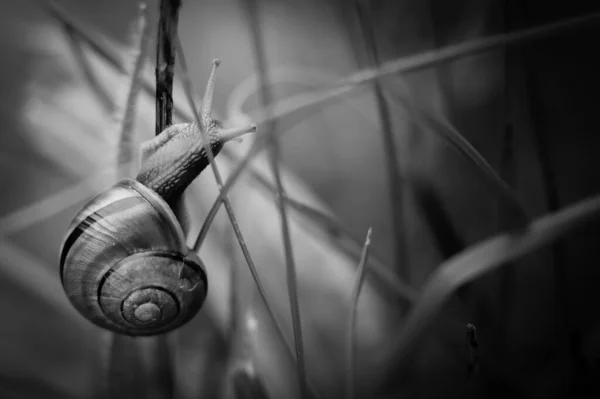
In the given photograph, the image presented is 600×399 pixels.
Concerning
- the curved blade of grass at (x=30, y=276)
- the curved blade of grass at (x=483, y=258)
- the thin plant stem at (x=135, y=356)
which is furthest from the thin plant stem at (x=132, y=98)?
the curved blade of grass at (x=483, y=258)

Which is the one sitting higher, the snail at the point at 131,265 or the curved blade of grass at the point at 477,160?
the curved blade of grass at the point at 477,160

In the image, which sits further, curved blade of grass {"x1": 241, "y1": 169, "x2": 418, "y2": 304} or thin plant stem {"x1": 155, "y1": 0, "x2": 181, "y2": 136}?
curved blade of grass {"x1": 241, "y1": 169, "x2": 418, "y2": 304}

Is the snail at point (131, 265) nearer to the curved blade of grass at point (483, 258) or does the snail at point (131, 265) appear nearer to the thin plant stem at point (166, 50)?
the thin plant stem at point (166, 50)

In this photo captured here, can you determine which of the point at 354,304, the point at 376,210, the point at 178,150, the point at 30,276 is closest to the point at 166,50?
the point at 178,150

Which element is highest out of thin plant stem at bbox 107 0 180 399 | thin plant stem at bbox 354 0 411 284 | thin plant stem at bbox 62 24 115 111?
thin plant stem at bbox 62 24 115 111

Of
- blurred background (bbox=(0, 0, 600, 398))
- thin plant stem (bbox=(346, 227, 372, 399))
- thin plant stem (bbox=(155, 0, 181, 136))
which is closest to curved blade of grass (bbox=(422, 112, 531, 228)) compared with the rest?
blurred background (bbox=(0, 0, 600, 398))

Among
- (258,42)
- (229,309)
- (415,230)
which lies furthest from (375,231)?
(258,42)

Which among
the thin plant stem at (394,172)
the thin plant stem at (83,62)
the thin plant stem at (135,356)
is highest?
the thin plant stem at (83,62)

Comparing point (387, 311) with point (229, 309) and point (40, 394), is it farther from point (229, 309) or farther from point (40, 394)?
point (40, 394)

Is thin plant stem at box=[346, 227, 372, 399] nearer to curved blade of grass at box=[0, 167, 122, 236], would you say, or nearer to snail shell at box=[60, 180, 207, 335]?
snail shell at box=[60, 180, 207, 335]
